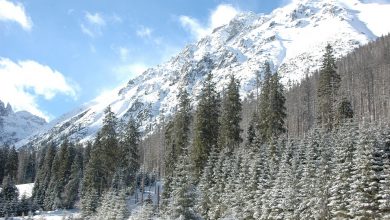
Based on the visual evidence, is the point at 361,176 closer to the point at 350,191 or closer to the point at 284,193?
the point at 350,191

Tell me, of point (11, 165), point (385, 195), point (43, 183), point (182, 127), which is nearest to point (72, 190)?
point (43, 183)

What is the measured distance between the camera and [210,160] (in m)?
63.1

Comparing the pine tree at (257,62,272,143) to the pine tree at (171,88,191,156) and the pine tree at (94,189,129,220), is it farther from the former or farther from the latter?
the pine tree at (94,189,129,220)

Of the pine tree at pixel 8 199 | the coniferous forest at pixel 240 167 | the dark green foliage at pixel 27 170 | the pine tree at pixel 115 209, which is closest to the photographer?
the coniferous forest at pixel 240 167

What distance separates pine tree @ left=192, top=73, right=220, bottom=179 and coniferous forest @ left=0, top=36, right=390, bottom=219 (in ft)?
0.47

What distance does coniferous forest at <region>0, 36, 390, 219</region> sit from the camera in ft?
132

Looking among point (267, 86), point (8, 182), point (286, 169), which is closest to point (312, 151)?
point (286, 169)

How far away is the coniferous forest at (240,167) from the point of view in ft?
132

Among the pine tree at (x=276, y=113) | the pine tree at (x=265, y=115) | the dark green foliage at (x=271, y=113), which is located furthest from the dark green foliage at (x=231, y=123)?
the pine tree at (x=276, y=113)

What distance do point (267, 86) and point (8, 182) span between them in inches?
2093

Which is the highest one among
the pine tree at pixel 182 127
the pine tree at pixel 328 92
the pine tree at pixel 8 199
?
the pine tree at pixel 328 92

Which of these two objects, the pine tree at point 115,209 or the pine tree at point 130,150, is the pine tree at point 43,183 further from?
the pine tree at point 115,209

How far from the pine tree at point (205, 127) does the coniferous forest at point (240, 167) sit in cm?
14

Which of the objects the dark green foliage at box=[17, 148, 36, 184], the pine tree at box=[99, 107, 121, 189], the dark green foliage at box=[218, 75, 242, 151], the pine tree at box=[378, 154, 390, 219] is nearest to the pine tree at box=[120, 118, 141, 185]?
the pine tree at box=[99, 107, 121, 189]
